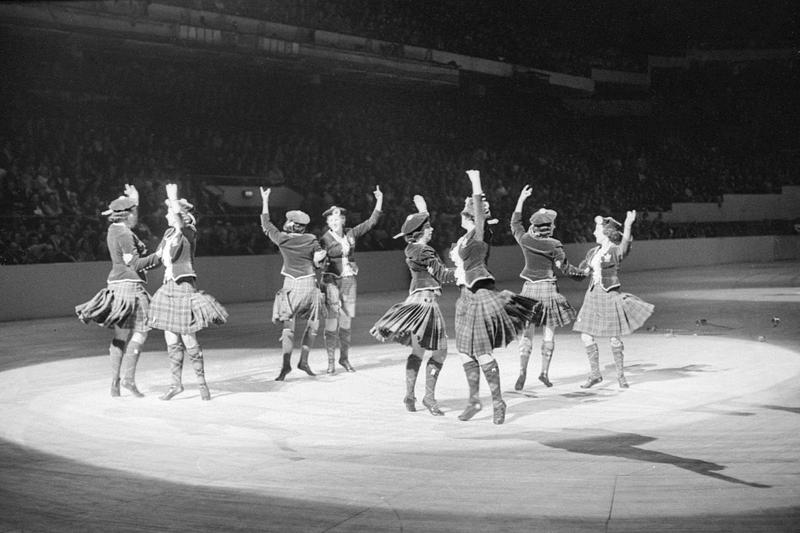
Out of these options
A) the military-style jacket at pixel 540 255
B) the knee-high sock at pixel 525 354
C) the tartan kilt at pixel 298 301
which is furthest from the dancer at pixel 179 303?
the military-style jacket at pixel 540 255

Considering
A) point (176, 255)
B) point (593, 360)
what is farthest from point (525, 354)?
point (176, 255)

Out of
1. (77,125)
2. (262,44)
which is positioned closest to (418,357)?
(77,125)

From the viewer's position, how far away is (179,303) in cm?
1105

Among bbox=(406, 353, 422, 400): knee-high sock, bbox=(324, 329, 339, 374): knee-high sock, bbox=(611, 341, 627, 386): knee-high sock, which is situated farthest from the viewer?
bbox=(324, 329, 339, 374): knee-high sock

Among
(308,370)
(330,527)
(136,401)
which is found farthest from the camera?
(308,370)

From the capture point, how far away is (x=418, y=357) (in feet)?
35.0

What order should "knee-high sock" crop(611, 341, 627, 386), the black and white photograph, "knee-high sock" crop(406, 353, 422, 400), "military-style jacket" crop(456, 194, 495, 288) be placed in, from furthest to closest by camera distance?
"knee-high sock" crop(611, 341, 627, 386)
"knee-high sock" crop(406, 353, 422, 400)
"military-style jacket" crop(456, 194, 495, 288)
the black and white photograph

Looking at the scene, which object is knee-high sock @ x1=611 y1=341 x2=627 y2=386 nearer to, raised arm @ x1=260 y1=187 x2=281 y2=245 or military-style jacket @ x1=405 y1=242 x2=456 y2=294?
military-style jacket @ x1=405 y1=242 x2=456 y2=294

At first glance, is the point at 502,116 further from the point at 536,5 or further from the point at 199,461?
the point at 199,461

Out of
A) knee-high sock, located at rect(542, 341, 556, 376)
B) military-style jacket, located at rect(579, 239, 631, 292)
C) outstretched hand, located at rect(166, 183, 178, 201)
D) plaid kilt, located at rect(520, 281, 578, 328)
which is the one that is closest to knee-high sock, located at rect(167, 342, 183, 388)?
outstretched hand, located at rect(166, 183, 178, 201)

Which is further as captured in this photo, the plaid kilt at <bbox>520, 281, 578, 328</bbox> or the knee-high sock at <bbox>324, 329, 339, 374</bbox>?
the knee-high sock at <bbox>324, 329, 339, 374</bbox>

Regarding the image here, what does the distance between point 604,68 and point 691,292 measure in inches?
1033

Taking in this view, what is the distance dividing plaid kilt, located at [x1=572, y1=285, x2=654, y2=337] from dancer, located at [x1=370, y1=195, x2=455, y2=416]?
2.23 meters

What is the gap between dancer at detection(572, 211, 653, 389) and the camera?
11.8 m
